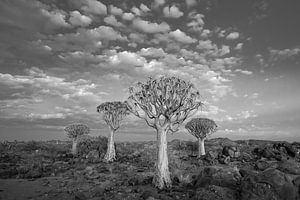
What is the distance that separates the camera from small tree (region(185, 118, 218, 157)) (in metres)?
33.0

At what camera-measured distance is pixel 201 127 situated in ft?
110

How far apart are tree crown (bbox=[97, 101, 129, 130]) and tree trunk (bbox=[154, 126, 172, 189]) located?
52.5 feet

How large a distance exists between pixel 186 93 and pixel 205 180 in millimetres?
5594

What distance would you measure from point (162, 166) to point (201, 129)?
1915cm

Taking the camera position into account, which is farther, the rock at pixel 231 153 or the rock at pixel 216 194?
the rock at pixel 231 153

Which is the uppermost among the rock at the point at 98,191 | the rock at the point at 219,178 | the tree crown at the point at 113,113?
the tree crown at the point at 113,113

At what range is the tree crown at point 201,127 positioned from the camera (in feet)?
108

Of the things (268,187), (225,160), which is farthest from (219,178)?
(225,160)

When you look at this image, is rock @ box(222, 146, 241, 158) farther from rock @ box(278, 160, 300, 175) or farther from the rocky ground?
rock @ box(278, 160, 300, 175)

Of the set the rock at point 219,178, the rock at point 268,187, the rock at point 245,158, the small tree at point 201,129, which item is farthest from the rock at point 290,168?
the small tree at point 201,129

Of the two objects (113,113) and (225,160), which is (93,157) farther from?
(225,160)

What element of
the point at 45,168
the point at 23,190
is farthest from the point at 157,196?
the point at 45,168

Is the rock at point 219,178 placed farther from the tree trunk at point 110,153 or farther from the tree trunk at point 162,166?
the tree trunk at point 110,153

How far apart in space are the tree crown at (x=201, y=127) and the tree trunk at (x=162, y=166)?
1866cm
